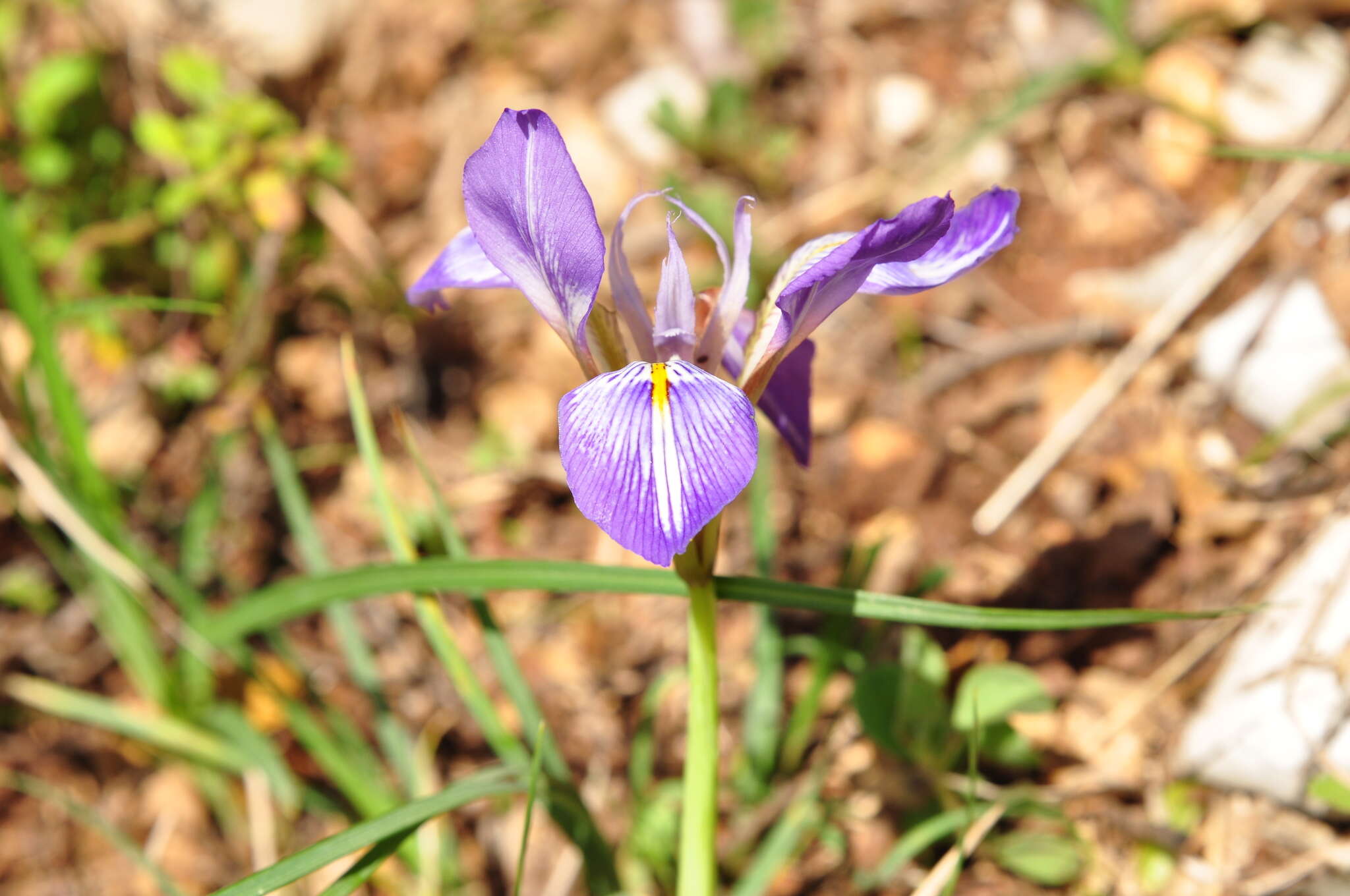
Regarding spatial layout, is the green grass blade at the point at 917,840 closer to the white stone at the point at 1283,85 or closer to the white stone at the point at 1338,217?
the white stone at the point at 1338,217

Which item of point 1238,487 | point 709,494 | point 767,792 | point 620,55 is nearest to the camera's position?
point 709,494

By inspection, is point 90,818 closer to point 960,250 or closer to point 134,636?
point 134,636

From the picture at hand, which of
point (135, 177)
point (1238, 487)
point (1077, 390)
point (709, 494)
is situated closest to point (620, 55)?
point (135, 177)

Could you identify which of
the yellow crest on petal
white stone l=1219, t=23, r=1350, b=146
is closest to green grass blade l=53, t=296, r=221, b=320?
the yellow crest on petal

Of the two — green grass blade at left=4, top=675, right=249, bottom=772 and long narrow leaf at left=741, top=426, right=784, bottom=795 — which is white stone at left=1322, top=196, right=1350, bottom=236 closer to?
long narrow leaf at left=741, top=426, right=784, bottom=795

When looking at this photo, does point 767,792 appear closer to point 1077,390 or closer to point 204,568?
point 1077,390

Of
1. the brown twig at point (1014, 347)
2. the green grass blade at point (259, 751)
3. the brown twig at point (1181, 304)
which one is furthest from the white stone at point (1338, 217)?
the green grass blade at point (259, 751)
